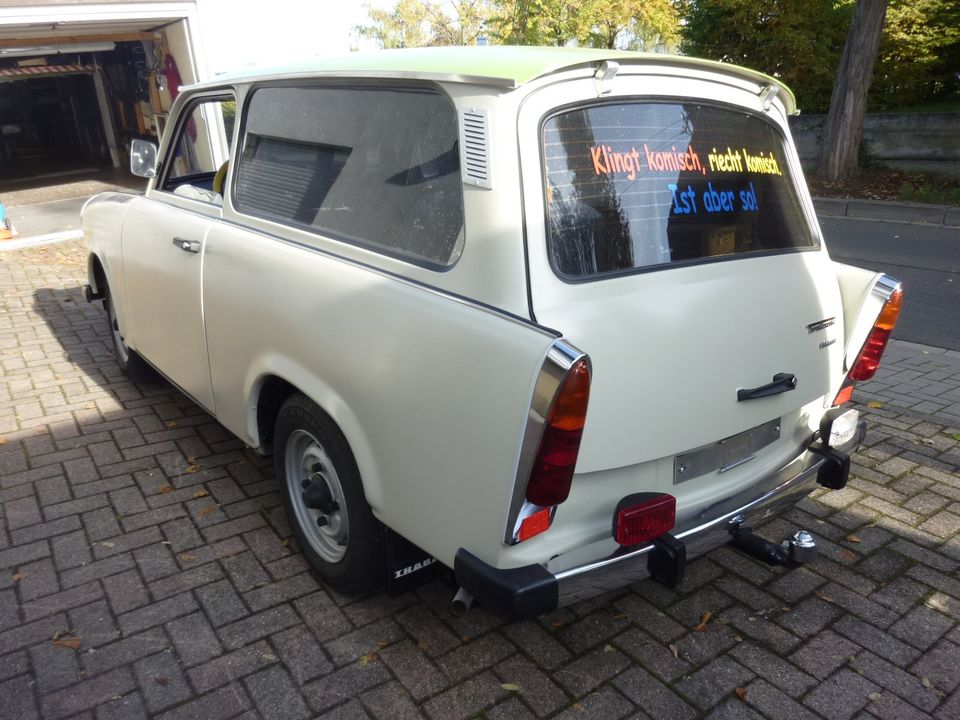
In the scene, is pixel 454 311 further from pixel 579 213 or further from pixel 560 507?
pixel 560 507

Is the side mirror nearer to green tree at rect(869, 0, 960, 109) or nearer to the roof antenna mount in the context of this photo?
the roof antenna mount

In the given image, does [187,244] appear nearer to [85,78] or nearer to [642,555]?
[642,555]

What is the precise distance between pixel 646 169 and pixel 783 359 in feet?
2.65

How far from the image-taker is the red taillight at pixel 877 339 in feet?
9.73

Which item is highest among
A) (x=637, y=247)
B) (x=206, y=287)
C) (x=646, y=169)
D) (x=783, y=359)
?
(x=646, y=169)

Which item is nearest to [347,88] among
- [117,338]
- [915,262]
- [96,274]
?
[117,338]

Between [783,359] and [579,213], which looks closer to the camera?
[579,213]

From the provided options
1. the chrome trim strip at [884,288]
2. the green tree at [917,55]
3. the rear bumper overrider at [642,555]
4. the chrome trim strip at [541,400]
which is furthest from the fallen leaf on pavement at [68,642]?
the green tree at [917,55]

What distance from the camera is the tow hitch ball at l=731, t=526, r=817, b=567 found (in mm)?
2641

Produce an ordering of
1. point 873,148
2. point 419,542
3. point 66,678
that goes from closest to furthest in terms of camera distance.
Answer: point 419,542 → point 66,678 → point 873,148

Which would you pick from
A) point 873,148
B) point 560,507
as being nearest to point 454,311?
point 560,507

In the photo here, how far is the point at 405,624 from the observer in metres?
2.89

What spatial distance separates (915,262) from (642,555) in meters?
7.66

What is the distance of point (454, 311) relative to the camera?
2.24 meters
